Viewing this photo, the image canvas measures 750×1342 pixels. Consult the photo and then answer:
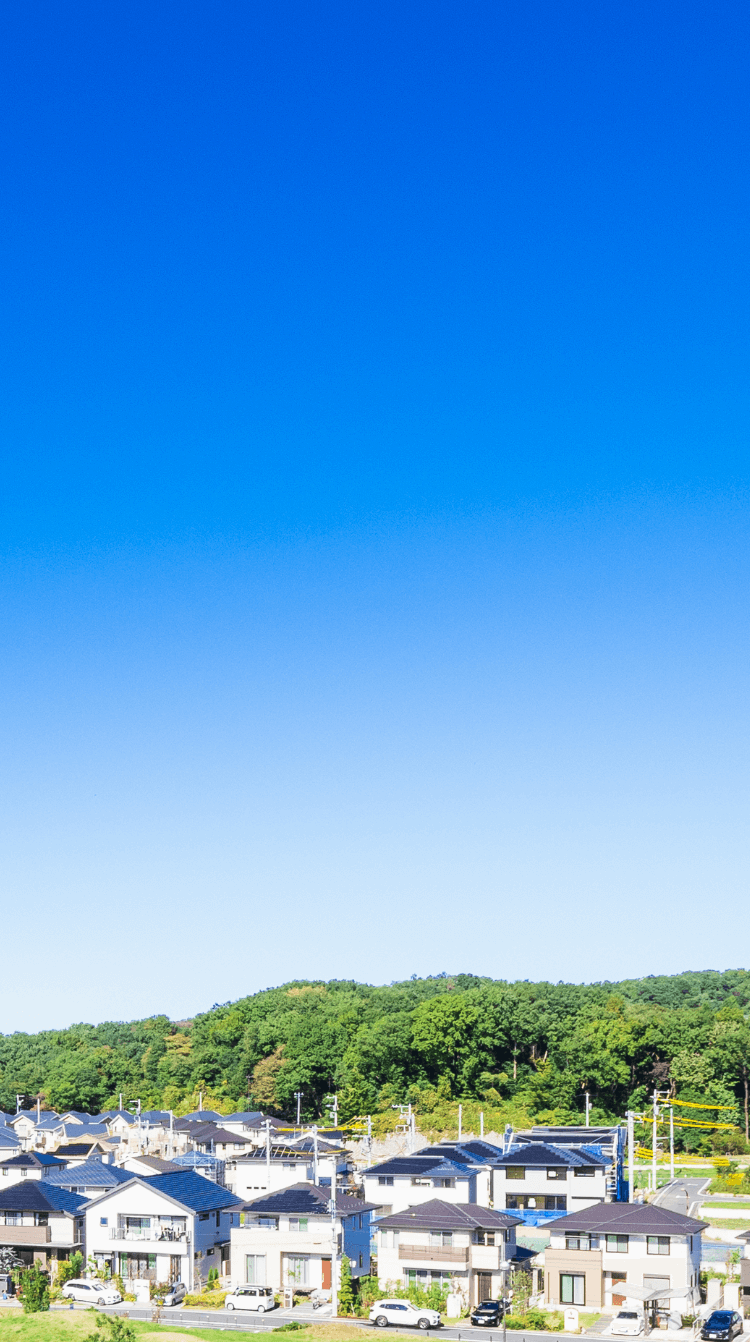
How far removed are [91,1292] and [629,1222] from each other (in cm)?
1725

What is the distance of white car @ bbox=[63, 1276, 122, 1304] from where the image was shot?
39.5m

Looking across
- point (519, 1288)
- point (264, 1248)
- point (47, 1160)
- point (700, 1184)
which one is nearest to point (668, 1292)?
point (519, 1288)

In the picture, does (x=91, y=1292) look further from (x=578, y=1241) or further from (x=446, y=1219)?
(x=578, y=1241)

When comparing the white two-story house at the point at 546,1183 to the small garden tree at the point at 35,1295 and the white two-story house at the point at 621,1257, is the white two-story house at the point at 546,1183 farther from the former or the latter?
the small garden tree at the point at 35,1295

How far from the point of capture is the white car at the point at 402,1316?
35719mm

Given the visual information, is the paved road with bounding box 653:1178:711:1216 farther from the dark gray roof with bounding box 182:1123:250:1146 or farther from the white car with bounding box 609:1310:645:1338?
the dark gray roof with bounding box 182:1123:250:1146

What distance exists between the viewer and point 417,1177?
4728cm

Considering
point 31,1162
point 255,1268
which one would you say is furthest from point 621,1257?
point 31,1162

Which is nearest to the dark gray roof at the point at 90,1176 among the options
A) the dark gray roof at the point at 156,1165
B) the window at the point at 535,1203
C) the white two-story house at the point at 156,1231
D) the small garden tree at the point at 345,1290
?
the dark gray roof at the point at 156,1165

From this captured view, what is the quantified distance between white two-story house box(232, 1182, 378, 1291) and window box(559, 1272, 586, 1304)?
6882 millimetres

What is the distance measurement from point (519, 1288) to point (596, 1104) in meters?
40.3

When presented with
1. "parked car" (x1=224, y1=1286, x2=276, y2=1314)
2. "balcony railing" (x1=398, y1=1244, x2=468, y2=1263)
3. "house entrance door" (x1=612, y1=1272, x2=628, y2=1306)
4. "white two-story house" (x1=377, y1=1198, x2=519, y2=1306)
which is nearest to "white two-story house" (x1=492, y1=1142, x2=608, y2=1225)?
"white two-story house" (x1=377, y1=1198, x2=519, y2=1306)

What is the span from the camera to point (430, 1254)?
3938 cm

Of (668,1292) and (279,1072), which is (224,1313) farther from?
(279,1072)
